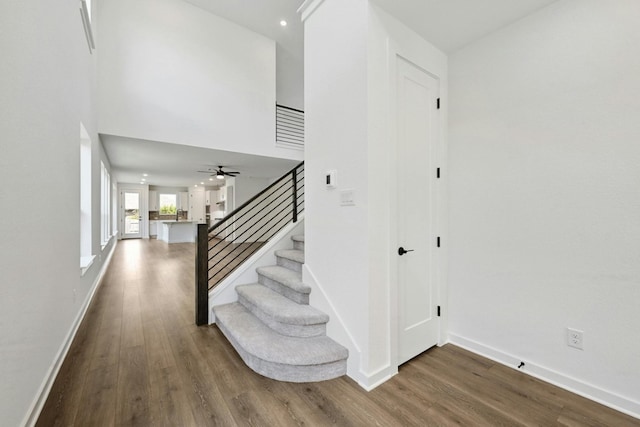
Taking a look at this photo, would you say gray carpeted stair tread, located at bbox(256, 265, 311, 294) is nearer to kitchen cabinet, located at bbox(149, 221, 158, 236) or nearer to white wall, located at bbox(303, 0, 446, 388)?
white wall, located at bbox(303, 0, 446, 388)

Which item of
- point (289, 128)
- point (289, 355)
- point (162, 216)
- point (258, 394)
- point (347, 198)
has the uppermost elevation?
point (289, 128)

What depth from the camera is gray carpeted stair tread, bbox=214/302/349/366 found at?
1909 millimetres

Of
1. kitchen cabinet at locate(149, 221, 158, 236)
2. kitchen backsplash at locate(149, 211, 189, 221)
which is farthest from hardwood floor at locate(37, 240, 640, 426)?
kitchen backsplash at locate(149, 211, 189, 221)

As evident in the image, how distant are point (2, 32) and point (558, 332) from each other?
3.71m

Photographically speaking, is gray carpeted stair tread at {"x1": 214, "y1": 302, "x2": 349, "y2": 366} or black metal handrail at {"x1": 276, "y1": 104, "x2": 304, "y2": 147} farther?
black metal handrail at {"x1": 276, "y1": 104, "x2": 304, "y2": 147}

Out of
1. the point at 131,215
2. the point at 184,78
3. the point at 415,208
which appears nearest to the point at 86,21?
the point at 184,78

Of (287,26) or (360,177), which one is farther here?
(287,26)

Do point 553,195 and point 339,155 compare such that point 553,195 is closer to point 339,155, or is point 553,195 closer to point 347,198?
point 347,198

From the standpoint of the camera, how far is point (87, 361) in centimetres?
211

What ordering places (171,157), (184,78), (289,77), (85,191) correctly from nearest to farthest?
(85,191), (184,78), (171,157), (289,77)

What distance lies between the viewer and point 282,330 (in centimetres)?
224

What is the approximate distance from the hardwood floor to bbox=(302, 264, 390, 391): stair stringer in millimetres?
61

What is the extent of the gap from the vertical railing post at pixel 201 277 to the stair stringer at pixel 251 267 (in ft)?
→ 0.24

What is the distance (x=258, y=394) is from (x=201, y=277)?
1453mm
